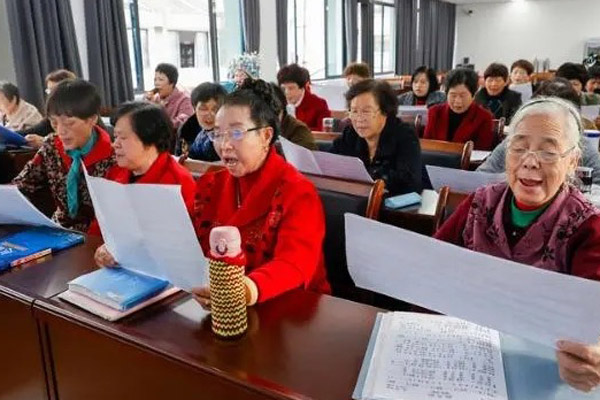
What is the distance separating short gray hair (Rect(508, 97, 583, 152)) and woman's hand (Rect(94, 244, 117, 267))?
3.06 ft

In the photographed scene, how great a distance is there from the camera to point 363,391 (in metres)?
0.78

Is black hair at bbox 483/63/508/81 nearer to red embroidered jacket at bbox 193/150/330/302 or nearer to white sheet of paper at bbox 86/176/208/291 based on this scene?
red embroidered jacket at bbox 193/150/330/302

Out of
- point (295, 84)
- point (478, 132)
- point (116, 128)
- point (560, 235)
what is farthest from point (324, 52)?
point (560, 235)

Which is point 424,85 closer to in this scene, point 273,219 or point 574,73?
point 574,73

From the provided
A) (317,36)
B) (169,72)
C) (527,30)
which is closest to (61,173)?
(169,72)

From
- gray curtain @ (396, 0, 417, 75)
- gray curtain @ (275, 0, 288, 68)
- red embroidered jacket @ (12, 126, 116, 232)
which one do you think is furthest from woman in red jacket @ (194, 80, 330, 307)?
gray curtain @ (396, 0, 417, 75)

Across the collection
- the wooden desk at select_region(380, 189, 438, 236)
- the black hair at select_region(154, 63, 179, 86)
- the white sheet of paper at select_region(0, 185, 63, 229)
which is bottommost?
the wooden desk at select_region(380, 189, 438, 236)

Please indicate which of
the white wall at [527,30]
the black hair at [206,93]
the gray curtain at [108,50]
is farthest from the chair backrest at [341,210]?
the white wall at [527,30]

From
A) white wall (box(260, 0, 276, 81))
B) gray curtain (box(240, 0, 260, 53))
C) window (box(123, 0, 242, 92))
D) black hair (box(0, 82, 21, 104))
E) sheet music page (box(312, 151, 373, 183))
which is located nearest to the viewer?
sheet music page (box(312, 151, 373, 183))

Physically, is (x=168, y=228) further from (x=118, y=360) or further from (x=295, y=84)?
(x=295, y=84)

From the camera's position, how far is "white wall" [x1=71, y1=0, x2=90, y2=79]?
4758 mm

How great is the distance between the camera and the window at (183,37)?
5.51m

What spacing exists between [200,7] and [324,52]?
2.72 m

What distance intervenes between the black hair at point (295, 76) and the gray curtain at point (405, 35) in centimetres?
682
